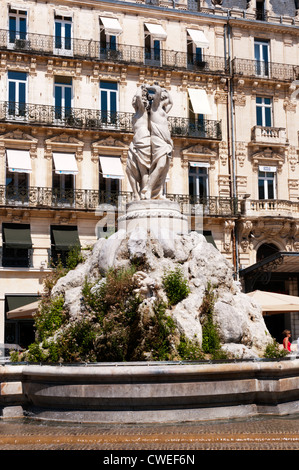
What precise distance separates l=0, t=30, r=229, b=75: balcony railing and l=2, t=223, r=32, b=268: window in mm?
7381

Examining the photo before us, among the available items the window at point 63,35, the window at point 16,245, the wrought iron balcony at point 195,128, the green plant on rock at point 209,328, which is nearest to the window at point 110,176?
the wrought iron balcony at point 195,128

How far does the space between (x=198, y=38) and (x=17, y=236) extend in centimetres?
1200

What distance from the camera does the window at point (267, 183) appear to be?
2808 cm

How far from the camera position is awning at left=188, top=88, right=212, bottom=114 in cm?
2719

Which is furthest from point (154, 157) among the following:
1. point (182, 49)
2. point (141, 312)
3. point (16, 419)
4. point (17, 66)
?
point (182, 49)

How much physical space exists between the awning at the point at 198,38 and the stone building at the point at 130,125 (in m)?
0.05

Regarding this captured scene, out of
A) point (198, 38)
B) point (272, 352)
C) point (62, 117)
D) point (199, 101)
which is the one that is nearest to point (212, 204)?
point (199, 101)

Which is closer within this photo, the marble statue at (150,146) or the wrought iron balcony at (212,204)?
the marble statue at (150,146)

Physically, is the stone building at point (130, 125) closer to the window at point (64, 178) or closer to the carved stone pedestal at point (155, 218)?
the window at point (64, 178)

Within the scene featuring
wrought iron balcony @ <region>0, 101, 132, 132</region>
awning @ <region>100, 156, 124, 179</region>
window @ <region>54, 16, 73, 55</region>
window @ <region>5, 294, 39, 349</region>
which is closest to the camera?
window @ <region>5, 294, 39, 349</region>

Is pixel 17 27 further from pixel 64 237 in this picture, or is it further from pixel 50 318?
pixel 50 318

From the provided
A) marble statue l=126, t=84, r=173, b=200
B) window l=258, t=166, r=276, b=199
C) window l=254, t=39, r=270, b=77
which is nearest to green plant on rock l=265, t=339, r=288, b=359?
marble statue l=126, t=84, r=173, b=200

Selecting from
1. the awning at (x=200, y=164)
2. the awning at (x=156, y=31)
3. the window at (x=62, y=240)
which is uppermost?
the awning at (x=156, y=31)

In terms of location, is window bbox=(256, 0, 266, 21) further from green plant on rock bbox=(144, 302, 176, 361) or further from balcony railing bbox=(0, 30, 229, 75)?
green plant on rock bbox=(144, 302, 176, 361)
